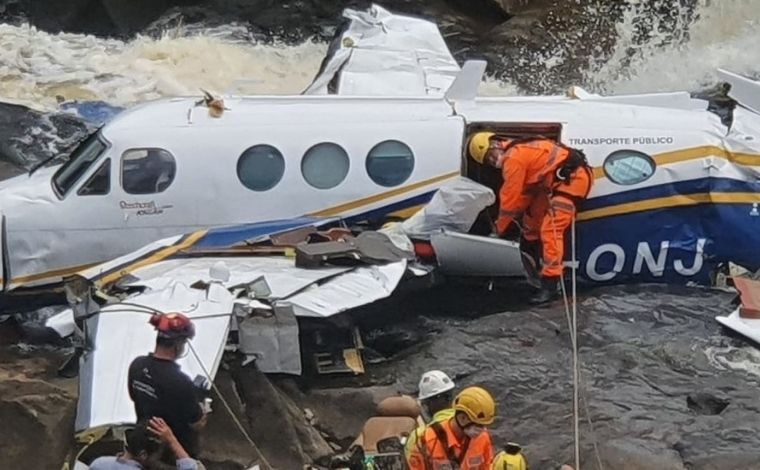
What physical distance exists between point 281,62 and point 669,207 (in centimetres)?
1134

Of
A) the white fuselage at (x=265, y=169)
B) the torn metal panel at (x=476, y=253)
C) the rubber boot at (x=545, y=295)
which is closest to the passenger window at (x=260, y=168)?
the white fuselage at (x=265, y=169)

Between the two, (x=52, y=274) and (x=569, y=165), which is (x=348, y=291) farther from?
(x=52, y=274)

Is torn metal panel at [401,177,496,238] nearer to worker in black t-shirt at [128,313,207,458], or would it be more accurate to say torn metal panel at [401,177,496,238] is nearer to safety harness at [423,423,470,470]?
worker in black t-shirt at [128,313,207,458]

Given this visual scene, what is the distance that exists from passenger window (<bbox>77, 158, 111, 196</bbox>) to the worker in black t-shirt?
4462 mm

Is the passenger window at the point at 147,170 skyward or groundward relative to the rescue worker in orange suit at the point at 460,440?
groundward

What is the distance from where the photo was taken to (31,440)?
9.70 metres

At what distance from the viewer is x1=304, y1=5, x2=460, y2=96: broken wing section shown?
50.7ft

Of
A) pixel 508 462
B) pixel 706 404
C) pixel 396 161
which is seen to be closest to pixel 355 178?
pixel 396 161

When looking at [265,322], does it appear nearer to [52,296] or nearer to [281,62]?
[52,296]

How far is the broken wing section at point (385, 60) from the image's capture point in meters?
15.5

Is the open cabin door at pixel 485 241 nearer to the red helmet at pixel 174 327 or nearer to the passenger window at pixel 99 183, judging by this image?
the passenger window at pixel 99 183

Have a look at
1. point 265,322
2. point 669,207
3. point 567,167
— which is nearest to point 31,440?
point 265,322

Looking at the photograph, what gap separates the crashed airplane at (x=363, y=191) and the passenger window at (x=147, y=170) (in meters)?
0.01

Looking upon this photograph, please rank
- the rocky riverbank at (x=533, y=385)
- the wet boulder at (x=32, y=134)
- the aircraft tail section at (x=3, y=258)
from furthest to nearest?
the wet boulder at (x=32, y=134) < the aircraft tail section at (x=3, y=258) < the rocky riverbank at (x=533, y=385)
